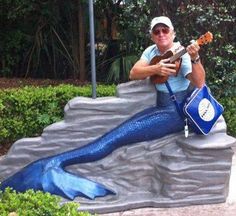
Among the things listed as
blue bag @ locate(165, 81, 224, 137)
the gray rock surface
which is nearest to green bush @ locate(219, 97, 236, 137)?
the gray rock surface

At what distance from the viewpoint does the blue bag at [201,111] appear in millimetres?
4684

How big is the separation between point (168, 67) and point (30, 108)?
3197 millimetres

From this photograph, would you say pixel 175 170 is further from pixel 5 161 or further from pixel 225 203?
pixel 5 161

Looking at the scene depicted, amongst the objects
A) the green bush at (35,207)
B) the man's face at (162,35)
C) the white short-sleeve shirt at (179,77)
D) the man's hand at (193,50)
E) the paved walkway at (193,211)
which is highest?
the man's face at (162,35)

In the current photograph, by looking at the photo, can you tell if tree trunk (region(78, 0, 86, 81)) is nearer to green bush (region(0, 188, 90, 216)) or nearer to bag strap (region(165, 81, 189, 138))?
bag strap (region(165, 81, 189, 138))

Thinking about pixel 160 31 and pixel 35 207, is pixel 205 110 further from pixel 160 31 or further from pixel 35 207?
pixel 35 207

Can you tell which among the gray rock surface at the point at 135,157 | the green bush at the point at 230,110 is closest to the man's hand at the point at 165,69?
the gray rock surface at the point at 135,157

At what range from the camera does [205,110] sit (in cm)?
472

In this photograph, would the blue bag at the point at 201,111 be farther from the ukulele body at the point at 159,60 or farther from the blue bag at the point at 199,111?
the ukulele body at the point at 159,60

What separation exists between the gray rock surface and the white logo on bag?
18 centimetres

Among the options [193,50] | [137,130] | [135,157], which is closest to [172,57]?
[193,50]

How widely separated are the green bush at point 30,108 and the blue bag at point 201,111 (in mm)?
2909

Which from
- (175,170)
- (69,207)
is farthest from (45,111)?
(69,207)

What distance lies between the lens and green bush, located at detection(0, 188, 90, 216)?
3209mm
